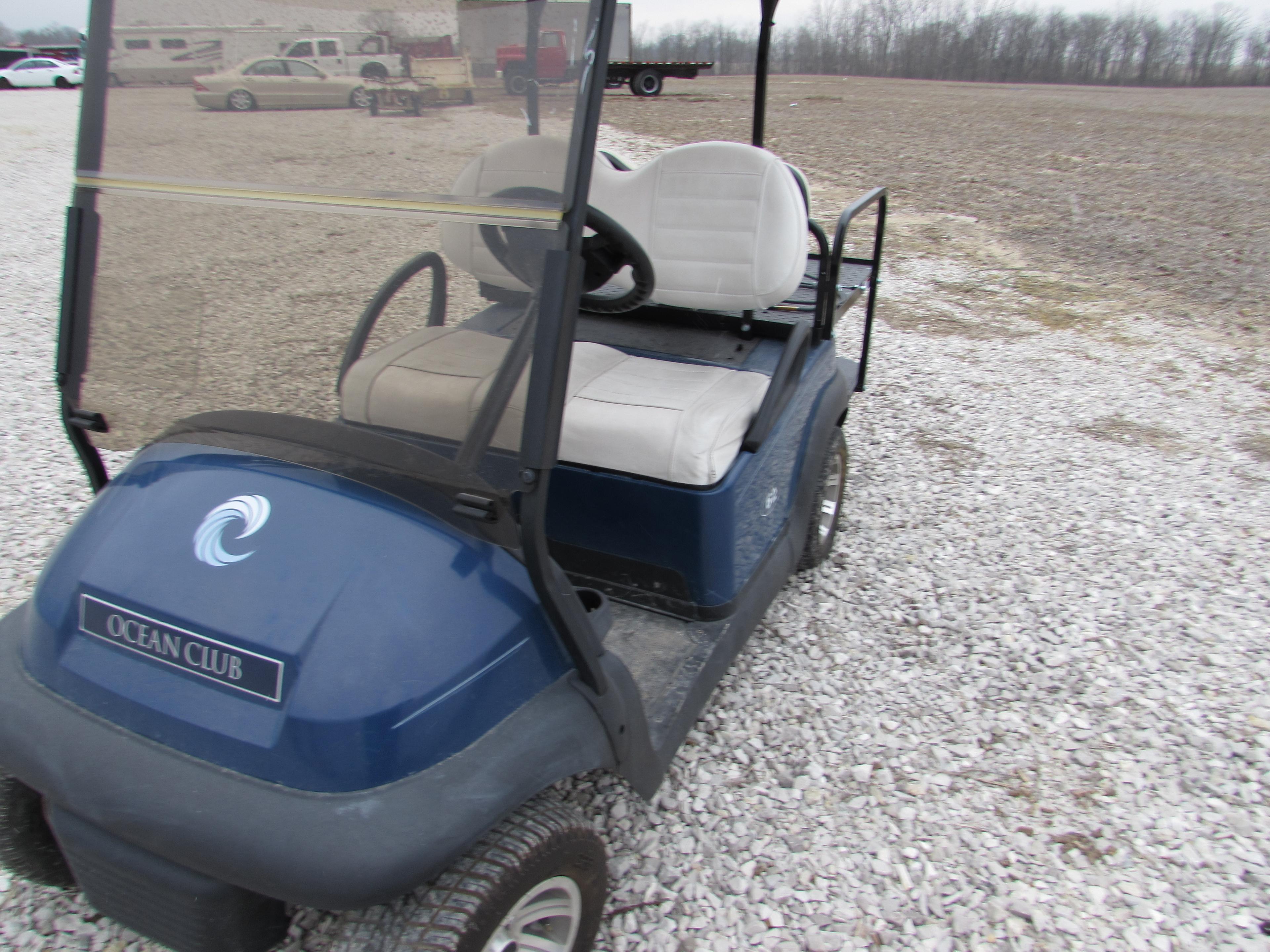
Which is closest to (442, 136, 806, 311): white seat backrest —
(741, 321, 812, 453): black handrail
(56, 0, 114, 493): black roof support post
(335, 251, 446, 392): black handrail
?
(741, 321, 812, 453): black handrail

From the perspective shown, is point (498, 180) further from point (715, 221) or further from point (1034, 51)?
point (1034, 51)

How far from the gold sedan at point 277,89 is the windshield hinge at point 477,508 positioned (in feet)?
2.09

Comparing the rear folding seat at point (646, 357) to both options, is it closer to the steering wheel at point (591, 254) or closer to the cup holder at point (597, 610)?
the steering wheel at point (591, 254)

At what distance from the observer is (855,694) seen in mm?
2307

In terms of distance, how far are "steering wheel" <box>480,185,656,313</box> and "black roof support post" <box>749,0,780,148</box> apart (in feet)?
3.63

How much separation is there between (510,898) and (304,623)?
0.50m

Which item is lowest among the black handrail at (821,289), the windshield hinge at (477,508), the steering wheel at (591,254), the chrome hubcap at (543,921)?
the chrome hubcap at (543,921)

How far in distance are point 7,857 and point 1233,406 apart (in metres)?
5.07

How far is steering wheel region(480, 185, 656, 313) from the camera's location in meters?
1.20

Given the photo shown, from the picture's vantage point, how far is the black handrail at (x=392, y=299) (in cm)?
136

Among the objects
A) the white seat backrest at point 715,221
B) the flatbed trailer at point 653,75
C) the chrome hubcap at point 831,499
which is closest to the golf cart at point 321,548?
the white seat backrest at point 715,221

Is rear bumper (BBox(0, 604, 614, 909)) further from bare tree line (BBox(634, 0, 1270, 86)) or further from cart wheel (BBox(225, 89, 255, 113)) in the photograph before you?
bare tree line (BBox(634, 0, 1270, 86))

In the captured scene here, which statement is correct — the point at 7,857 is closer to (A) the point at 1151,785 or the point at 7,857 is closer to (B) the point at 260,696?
(B) the point at 260,696

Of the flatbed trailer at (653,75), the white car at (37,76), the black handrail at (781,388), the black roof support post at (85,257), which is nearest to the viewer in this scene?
the black roof support post at (85,257)
